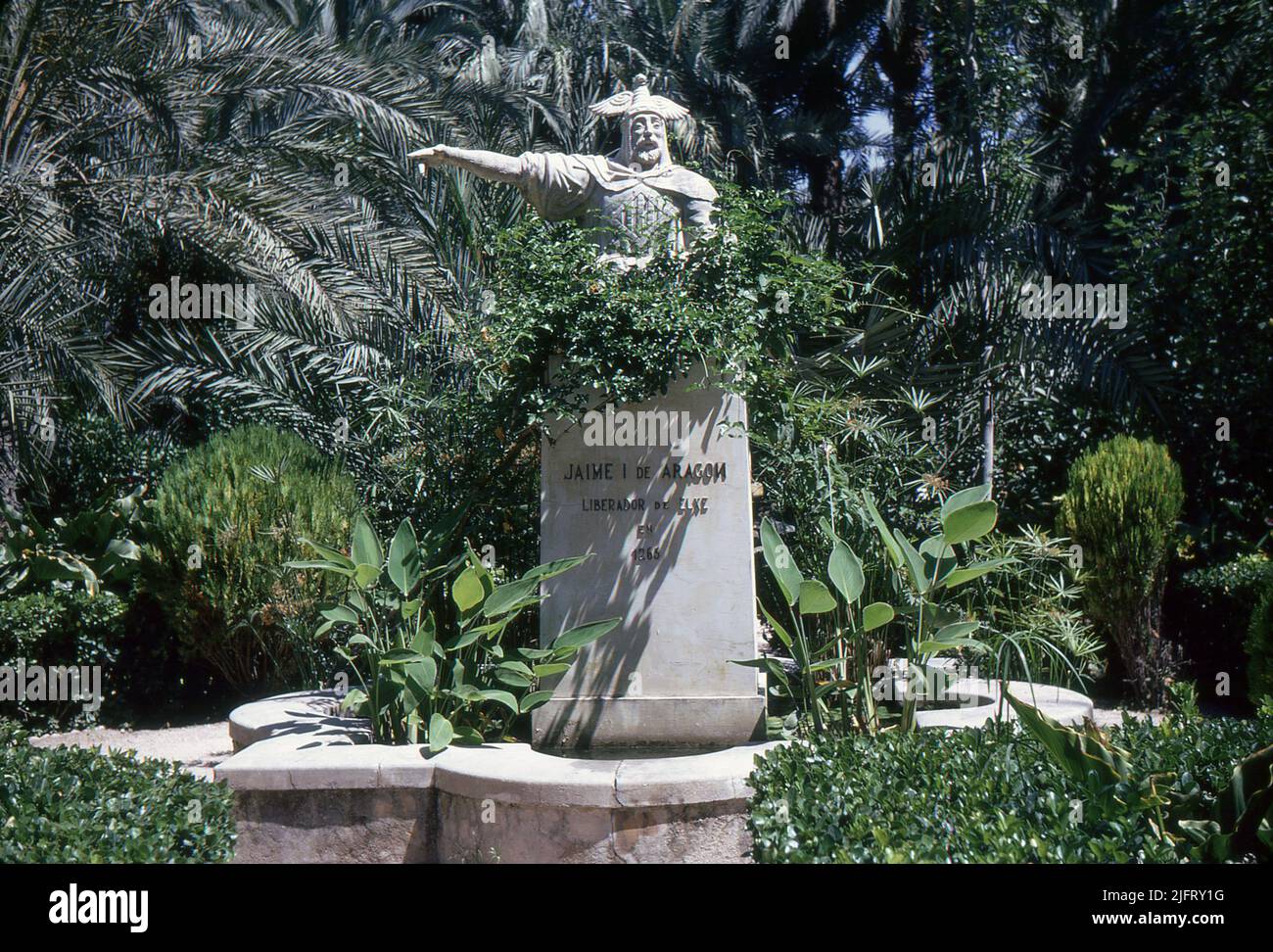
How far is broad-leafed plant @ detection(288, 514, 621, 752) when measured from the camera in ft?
17.0

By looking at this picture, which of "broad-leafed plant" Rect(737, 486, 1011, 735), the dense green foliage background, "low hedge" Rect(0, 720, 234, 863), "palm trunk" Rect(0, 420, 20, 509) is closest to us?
"low hedge" Rect(0, 720, 234, 863)

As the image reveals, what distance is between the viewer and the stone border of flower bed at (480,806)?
436 centimetres

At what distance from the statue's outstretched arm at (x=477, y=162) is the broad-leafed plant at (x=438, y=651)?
Answer: 6.47 ft

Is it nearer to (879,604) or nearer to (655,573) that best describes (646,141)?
(655,573)

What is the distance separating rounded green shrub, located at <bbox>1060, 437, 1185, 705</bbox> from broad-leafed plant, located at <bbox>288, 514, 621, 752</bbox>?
4.70 meters

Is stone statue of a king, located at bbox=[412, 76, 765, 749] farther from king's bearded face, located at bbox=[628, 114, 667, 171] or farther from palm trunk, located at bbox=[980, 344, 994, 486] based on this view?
palm trunk, located at bbox=[980, 344, 994, 486]

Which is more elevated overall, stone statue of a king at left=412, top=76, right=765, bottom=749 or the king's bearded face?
the king's bearded face

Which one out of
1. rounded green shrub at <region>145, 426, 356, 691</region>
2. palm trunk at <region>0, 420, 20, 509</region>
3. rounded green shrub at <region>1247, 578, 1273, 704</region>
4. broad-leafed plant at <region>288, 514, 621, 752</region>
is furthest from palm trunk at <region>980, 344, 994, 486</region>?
palm trunk at <region>0, 420, 20, 509</region>

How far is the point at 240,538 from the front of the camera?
325 inches

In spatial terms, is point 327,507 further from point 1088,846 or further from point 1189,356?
point 1189,356

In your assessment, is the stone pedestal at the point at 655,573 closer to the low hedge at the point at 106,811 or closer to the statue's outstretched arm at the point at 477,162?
the statue's outstretched arm at the point at 477,162

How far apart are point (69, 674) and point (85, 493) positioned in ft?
11.5

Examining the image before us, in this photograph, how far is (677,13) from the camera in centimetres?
1892

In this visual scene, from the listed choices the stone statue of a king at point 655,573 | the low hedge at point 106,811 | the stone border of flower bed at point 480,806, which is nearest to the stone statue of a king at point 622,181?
the stone statue of a king at point 655,573
